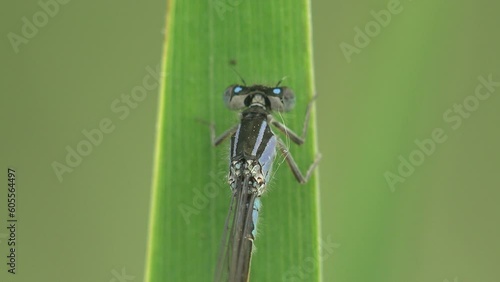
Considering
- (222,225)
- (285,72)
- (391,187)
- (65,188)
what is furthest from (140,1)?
(391,187)

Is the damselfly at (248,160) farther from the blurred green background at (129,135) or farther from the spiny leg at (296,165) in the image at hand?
the blurred green background at (129,135)

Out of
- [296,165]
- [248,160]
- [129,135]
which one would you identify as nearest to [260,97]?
[248,160]

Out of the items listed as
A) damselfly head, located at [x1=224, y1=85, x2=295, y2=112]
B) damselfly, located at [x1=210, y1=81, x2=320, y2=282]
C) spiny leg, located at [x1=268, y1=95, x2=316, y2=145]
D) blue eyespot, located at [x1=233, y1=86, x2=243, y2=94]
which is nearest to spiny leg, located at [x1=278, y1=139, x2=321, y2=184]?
damselfly, located at [x1=210, y1=81, x2=320, y2=282]

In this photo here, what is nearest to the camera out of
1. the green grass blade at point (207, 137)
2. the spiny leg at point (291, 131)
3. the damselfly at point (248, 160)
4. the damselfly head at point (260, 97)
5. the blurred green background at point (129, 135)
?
the green grass blade at point (207, 137)

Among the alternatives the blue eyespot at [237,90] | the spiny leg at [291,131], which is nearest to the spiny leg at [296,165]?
the spiny leg at [291,131]

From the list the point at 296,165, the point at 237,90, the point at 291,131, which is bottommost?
the point at 296,165

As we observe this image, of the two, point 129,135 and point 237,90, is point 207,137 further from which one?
point 129,135

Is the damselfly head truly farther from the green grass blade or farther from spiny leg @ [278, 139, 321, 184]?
spiny leg @ [278, 139, 321, 184]
